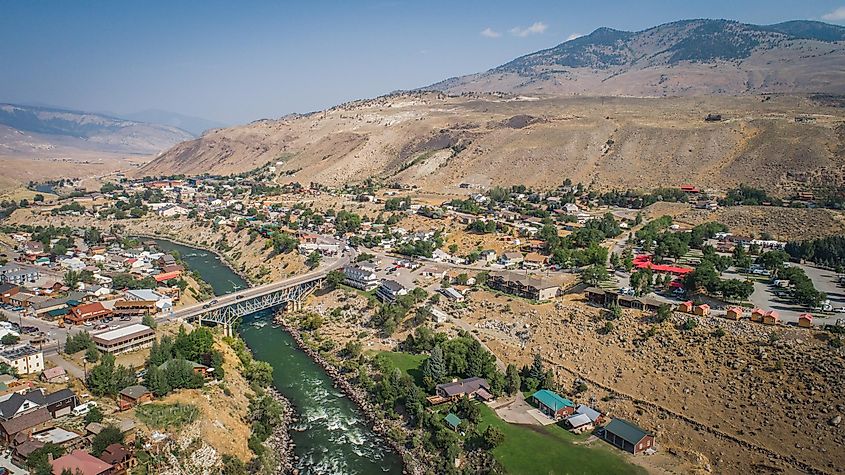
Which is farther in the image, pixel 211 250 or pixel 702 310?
pixel 211 250

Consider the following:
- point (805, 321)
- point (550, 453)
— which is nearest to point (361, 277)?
point (550, 453)

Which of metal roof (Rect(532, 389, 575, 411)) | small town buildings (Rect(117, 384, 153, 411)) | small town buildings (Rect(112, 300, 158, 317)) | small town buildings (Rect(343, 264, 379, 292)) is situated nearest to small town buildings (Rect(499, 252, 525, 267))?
small town buildings (Rect(343, 264, 379, 292))

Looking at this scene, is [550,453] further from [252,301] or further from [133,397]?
[252,301]

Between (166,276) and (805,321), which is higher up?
(805,321)

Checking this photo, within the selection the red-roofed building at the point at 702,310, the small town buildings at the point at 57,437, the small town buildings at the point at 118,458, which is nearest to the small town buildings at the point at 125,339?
the small town buildings at the point at 57,437

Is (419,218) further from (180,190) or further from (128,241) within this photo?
(180,190)

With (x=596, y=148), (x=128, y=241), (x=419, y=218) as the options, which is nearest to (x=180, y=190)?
(x=128, y=241)

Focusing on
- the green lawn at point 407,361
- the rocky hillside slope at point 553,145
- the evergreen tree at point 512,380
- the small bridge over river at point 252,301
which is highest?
the rocky hillside slope at point 553,145

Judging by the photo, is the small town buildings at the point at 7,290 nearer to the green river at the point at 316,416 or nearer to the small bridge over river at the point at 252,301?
the small bridge over river at the point at 252,301
